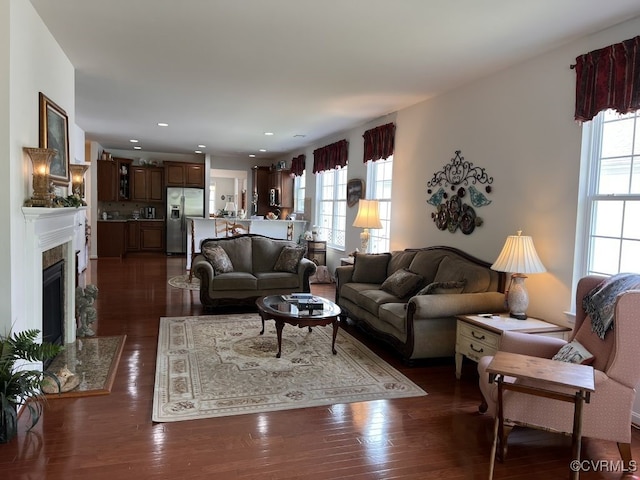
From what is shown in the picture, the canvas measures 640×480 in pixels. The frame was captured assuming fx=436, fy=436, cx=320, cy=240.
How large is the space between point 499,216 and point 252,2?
2797 millimetres

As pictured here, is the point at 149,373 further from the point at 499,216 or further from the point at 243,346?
the point at 499,216

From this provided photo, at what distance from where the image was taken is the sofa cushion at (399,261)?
5.03m

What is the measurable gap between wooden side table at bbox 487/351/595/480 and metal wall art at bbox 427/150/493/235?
225 cm

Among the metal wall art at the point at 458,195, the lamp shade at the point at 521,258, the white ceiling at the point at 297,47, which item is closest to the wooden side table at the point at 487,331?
the lamp shade at the point at 521,258

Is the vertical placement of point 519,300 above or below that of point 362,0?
below

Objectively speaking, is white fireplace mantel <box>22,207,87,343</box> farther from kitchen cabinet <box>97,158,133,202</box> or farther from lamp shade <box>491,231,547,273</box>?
kitchen cabinet <box>97,158,133,202</box>

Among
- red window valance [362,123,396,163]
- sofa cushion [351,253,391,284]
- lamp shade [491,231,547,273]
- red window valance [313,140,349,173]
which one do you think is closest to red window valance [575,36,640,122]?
lamp shade [491,231,547,273]

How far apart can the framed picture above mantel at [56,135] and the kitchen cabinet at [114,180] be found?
6953 millimetres

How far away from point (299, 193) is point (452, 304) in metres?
7.08

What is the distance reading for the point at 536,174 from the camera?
3662mm

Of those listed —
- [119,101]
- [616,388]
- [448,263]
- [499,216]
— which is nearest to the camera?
[616,388]

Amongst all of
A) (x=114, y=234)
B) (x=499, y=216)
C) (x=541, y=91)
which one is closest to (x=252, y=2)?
(x=541, y=91)

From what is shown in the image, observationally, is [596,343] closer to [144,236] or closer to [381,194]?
[381,194]

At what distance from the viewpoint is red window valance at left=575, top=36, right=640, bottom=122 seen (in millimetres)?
2854
